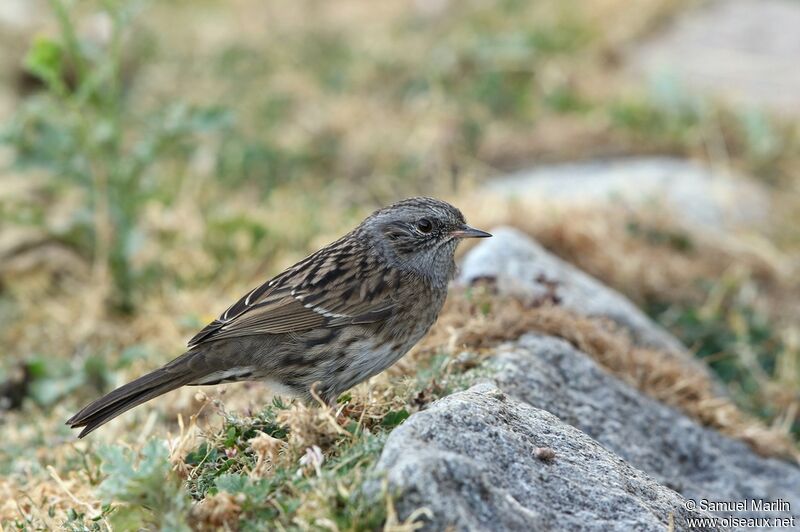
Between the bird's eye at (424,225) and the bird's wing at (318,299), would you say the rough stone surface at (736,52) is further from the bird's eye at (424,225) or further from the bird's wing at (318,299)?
the bird's wing at (318,299)

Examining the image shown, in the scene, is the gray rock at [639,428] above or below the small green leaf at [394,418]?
below

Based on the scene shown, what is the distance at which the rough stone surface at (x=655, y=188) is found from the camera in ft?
28.1

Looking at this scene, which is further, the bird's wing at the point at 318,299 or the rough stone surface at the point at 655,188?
the rough stone surface at the point at 655,188

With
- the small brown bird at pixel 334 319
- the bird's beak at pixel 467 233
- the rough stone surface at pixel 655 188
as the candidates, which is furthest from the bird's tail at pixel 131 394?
the rough stone surface at pixel 655 188

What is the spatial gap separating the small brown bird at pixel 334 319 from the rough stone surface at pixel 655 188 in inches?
124

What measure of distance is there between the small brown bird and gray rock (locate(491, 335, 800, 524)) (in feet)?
1.72

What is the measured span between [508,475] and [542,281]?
2574 mm

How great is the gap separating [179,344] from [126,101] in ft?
19.4

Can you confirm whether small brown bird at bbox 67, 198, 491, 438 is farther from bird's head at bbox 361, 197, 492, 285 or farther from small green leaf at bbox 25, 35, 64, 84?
small green leaf at bbox 25, 35, 64, 84

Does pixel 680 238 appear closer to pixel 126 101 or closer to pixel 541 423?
pixel 541 423

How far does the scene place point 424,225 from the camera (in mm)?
5062

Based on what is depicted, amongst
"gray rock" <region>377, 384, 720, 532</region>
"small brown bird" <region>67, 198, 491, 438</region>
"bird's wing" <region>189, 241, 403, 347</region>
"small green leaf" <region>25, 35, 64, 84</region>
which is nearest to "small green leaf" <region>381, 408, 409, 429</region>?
"gray rock" <region>377, 384, 720, 532</region>

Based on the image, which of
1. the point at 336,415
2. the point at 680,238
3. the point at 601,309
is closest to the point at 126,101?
the point at 680,238

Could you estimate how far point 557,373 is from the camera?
5.02 meters
